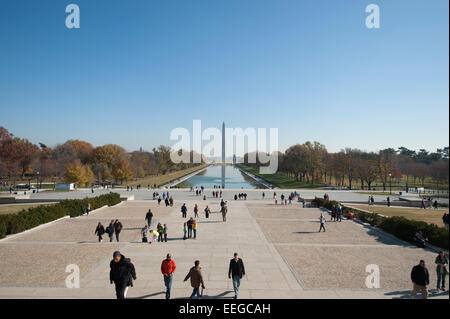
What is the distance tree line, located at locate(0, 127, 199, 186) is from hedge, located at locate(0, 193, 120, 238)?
3601 cm

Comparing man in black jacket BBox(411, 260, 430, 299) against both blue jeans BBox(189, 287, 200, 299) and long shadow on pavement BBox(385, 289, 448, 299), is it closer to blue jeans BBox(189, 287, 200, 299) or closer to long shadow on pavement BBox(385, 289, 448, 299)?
long shadow on pavement BBox(385, 289, 448, 299)

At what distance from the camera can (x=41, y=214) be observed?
813 inches

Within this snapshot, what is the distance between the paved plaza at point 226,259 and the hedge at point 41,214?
0.79m

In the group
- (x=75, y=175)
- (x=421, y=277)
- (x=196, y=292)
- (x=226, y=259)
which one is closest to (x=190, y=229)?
(x=226, y=259)

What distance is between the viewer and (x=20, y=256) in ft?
42.7

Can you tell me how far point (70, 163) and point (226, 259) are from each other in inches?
2826

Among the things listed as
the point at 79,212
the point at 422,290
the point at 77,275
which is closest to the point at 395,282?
the point at 422,290

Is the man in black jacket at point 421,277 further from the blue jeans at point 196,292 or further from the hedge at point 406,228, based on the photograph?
the blue jeans at point 196,292

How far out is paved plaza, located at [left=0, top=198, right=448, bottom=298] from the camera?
9273mm

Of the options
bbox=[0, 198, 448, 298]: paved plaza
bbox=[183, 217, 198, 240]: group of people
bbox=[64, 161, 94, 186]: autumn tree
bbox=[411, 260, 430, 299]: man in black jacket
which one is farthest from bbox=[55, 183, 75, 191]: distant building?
bbox=[411, 260, 430, 299]: man in black jacket

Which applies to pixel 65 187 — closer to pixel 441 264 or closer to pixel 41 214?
pixel 41 214

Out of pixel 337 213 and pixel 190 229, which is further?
pixel 337 213

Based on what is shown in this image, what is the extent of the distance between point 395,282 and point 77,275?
1184 cm

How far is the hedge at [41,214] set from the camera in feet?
57.3
